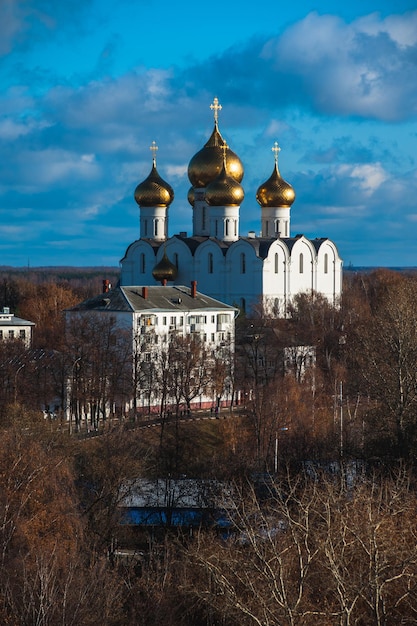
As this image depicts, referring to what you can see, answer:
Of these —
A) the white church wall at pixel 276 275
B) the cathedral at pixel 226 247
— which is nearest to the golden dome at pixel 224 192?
the cathedral at pixel 226 247

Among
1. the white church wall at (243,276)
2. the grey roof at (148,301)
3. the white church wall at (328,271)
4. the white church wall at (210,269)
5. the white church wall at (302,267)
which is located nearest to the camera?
the grey roof at (148,301)

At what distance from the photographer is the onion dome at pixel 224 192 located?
51.3 meters

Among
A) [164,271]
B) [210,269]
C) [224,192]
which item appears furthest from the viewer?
[210,269]

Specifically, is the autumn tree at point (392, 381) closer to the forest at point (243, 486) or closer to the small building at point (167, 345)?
the forest at point (243, 486)

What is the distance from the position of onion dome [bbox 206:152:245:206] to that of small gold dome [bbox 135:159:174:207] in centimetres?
313

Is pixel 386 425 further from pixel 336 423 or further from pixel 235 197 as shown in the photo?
pixel 235 197

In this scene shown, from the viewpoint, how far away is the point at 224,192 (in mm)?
51281

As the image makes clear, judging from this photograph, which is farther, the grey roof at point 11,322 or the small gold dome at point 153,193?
the small gold dome at point 153,193

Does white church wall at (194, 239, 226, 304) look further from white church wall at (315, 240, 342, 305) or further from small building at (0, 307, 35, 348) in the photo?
small building at (0, 307, 35, 348)

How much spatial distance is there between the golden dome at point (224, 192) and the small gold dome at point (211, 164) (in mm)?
1467

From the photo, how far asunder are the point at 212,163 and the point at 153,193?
2700mm

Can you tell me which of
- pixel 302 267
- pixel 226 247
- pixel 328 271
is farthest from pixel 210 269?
pixel 328 271

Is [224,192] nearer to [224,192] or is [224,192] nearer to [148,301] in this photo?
[224,192]

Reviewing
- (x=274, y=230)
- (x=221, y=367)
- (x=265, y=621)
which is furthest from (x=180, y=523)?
(x=274, y=230)
